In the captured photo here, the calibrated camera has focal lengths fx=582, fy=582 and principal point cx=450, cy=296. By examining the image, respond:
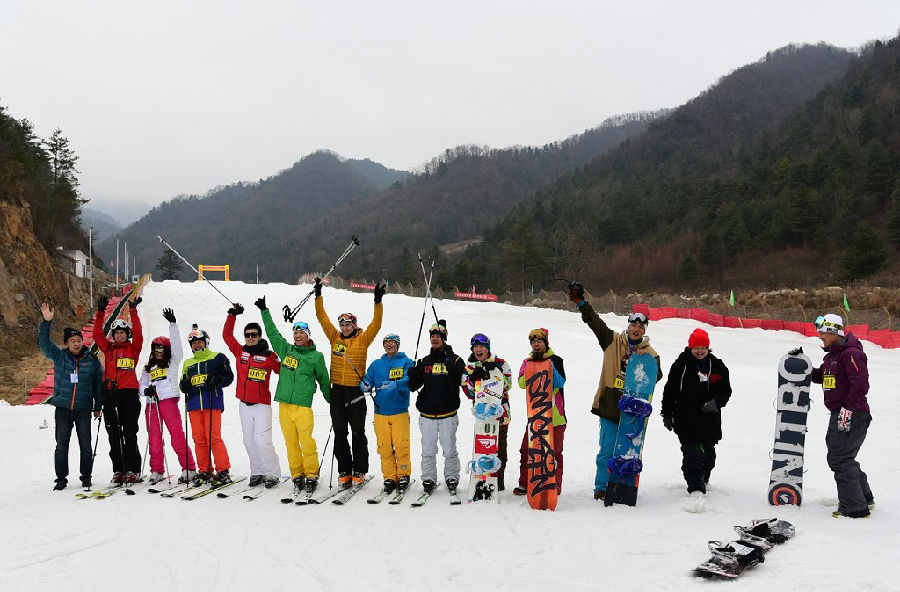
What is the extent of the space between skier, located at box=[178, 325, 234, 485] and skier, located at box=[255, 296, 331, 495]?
85cm

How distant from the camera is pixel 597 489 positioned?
611 cm

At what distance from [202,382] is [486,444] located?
3.46 m

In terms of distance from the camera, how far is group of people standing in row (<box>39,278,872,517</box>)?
580 cm

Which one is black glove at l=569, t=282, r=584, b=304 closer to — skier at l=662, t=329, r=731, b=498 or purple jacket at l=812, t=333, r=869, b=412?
skier at l=662, t=329, r=731, b=498

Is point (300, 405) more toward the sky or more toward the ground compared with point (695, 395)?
more toward the ground

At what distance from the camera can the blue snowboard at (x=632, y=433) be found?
5.76 metres

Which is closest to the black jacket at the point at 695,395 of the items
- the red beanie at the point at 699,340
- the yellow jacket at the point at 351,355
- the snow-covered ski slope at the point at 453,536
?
the red beanie at the point at 699,340

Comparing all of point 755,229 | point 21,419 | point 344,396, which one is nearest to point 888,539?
point 344,396

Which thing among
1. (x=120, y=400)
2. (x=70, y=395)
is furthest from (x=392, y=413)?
(x=70, y=395)

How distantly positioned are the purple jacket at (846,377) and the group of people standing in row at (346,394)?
18 millimetres

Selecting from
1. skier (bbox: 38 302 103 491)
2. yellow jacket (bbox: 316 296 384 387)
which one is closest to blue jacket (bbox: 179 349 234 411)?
skier (bbox: 38 302 103 491)

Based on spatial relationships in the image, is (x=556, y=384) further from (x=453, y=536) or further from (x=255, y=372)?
(x=255, y=372)

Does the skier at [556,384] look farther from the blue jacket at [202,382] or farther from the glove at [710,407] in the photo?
the blue jacket at [202,382]

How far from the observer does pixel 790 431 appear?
571 centimetres
